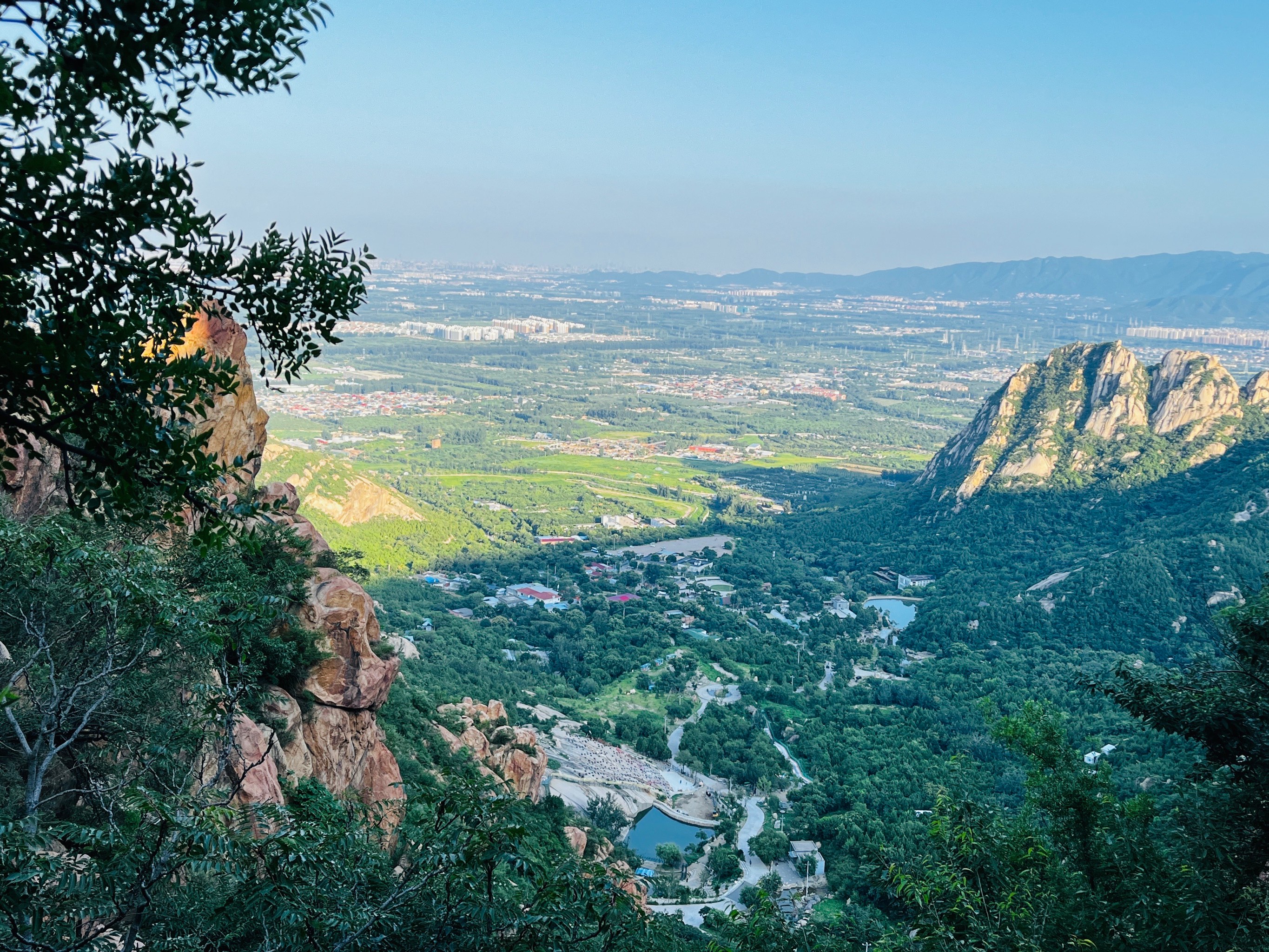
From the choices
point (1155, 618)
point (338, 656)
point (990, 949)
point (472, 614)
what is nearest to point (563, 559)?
point (472, 614)

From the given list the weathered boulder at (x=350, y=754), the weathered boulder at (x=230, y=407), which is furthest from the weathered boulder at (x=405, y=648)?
the weathered boulder at (x=230, y=407)

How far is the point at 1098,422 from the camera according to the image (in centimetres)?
5459

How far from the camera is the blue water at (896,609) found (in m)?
44.2

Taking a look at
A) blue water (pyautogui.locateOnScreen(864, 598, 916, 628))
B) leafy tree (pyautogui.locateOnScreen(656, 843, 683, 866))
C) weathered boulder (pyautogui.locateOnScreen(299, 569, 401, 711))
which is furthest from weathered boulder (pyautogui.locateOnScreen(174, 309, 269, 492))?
blue water (pyautogui.locateOnScreen(864, 598, 916, 628))

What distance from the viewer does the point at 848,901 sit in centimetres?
2014

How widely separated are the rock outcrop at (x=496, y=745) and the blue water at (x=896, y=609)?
28.3m

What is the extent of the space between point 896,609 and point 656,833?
25025 mm

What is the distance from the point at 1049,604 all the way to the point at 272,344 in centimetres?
4162

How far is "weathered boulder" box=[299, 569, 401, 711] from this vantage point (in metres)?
12.2

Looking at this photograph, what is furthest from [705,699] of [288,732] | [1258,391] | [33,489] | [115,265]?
[1258,391]

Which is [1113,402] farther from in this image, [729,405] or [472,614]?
[729,405]

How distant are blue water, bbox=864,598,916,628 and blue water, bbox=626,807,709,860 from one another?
70.3 feet

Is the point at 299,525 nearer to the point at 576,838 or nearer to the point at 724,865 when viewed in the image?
the point at 576,838

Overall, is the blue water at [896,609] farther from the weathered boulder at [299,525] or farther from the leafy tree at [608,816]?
the weathered boulder at [299,525]
